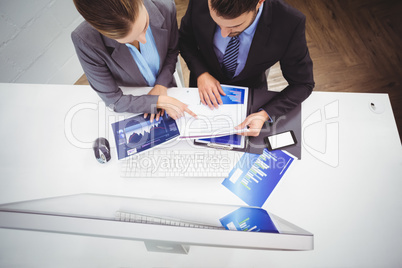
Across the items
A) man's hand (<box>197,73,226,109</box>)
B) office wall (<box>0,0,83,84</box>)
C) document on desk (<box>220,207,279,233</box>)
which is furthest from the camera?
office wall (<box>0,0,83,84</box>)

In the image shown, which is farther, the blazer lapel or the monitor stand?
the blazer lapel

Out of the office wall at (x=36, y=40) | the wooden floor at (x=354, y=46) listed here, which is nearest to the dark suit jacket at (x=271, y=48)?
the wooden floor at (x=354, y=46)

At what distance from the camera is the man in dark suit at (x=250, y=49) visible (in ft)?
3.03

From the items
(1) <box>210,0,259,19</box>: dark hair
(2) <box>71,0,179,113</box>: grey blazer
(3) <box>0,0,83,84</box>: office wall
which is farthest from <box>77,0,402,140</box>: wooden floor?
(1) <box>210,0,259,19</box>: dark hair

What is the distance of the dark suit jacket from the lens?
3.05ft

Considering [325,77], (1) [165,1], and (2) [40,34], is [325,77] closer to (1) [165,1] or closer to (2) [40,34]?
(1) [165,1]

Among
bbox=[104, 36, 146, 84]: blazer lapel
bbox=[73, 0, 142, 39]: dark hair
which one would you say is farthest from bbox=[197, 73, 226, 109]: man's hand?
bbox=[73, 0, 142, 39]: dark hair

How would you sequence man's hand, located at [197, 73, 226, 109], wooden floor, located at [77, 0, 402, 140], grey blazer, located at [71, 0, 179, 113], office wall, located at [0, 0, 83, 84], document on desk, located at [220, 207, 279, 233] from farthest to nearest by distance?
wooden floor, located at [77, 0, 402, 140] → office wall, located at [0, 0, 83, 84] → man's hand, located at [197, 73, 226, 109] → grey blazer, located at [71, 0, 179, 113] → document on desk, located at [220, 207, 279, 233]

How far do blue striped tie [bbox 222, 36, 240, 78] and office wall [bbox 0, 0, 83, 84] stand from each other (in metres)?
1.31

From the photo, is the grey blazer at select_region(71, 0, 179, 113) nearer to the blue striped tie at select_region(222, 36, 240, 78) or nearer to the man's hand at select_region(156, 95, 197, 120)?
the man's hand at select_region(156, 95, 197, 120)

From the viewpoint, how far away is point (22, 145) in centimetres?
112

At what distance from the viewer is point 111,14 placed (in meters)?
0.68

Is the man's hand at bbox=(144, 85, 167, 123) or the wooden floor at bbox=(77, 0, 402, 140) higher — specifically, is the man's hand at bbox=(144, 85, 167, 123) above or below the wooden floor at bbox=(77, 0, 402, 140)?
below

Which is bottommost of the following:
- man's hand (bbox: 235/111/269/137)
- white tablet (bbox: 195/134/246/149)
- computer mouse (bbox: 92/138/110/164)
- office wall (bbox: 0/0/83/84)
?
computer mouse (bbox: 92/138/110/164)
